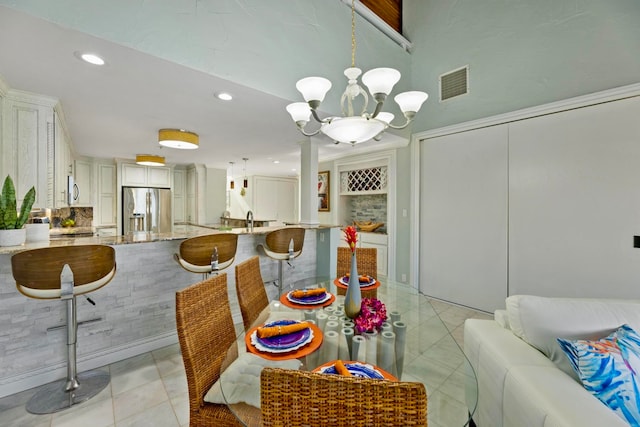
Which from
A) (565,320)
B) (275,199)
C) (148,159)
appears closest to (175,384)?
(565,320)

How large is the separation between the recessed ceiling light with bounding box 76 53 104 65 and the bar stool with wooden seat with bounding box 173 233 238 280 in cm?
134

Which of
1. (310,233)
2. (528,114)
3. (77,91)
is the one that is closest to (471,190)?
(528,114)

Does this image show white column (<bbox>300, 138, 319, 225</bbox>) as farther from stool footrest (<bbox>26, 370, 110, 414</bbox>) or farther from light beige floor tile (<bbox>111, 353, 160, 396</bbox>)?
stool footrest (<bbox>26, 370, 110, 414</bbox>)

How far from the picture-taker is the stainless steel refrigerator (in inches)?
213

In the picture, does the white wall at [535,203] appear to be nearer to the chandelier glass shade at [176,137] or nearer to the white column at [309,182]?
the white column at [309,182]

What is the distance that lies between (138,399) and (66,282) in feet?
2.91

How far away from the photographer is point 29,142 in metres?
2.19

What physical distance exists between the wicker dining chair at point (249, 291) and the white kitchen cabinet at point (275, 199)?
6.05 meters

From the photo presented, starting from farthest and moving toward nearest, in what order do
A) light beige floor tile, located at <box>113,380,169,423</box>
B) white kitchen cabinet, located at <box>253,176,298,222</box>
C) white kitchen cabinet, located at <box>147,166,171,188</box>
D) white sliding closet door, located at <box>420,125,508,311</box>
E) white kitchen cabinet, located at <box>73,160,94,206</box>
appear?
white kitchen cabinet, located at <box>253,176,298,222</box>
white kitchen cabinet, located at <box>147,166,171,188</box>
white kitchen cabinet, located at <box>73,160,94,206</box>
white sliding closet door, located at <box>420,125,508,311</box>
light beige floor tile, located at <box>113,380,169,423</box>

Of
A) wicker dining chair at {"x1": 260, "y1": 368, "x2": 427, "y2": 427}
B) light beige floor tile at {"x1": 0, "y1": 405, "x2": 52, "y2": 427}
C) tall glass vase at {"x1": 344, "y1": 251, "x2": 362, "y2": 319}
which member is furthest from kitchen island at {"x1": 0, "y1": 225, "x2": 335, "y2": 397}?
wicker dining chair at {"x1": 260, "y1": 368, "x2": 427, "y2": 427}

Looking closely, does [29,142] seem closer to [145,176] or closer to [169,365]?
[169,365]

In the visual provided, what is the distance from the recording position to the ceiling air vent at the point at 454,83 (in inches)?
130

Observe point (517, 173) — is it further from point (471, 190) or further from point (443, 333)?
point (443, 333)

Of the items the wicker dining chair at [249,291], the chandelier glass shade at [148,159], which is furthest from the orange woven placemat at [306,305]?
the chandelier glass shade at [148,159]
